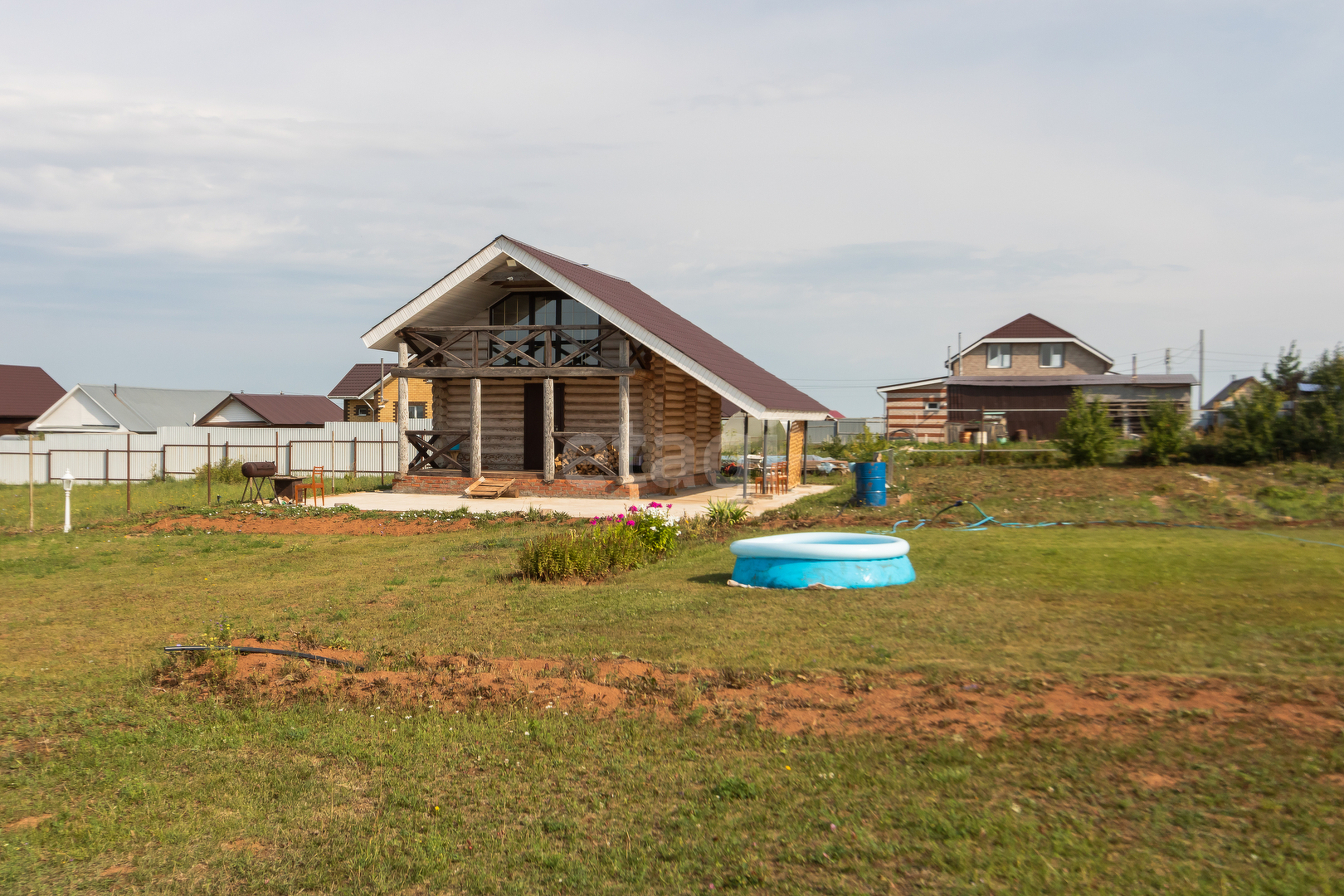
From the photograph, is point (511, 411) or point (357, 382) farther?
point (357, 382)

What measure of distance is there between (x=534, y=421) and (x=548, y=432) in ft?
9.13

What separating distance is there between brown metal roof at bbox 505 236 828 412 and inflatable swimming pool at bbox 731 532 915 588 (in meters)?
11.7

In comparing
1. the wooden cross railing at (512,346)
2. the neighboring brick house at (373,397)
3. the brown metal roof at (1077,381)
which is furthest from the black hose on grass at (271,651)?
the neighboring brick house at (373,397)

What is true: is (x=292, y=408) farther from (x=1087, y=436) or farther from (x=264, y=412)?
(x=1087, y=436)

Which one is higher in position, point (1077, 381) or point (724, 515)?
point (1077, 381)

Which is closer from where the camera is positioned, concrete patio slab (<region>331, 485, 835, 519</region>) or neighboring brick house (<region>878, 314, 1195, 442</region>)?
concrete patio slab (<region>331, 485, 835, 519</region>)

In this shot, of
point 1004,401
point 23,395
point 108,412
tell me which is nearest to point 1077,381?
point 1004,401

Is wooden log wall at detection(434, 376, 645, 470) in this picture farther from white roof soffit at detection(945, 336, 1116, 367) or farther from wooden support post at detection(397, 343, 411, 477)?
white roof soffit at detection(945, 336, 1116, 367)

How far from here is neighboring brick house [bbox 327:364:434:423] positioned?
167 ft

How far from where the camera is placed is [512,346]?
24328 millimetres

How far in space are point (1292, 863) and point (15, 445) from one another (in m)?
41.7

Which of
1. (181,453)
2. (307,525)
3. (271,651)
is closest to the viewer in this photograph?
(271,651)

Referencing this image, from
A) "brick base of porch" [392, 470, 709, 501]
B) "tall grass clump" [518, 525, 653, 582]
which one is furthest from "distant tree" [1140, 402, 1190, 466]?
"tall grass clump" [518, 525, 653, 582]

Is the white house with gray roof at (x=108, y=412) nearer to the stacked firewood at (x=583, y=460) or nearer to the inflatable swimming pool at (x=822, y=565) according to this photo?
the stacked firewood at (x=583, y=460)
